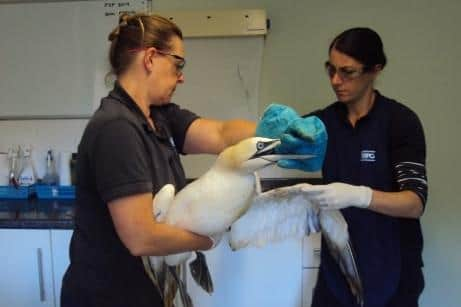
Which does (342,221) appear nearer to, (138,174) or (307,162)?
(307,162)

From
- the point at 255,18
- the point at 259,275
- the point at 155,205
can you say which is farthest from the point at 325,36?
the point at 155,205

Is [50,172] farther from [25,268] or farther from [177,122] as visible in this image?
[177,122]

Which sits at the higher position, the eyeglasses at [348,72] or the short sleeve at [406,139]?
the eyeglasses at [348,72]

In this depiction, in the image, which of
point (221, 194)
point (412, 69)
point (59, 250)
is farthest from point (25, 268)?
point (412, 69)

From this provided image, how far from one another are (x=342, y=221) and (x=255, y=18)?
3.78 ft

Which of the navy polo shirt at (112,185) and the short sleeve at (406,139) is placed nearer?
the navy polo shirt at (112,185)

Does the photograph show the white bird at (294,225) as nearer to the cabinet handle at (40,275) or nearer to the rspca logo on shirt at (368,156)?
the rspca logo on shirt at (368,156)

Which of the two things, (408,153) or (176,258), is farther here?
(408,153)

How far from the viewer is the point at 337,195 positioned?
3.46 feet

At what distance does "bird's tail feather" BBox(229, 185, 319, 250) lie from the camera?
104 centimetres

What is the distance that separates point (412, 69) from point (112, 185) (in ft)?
5.39

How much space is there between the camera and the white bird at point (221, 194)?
0.78 metres

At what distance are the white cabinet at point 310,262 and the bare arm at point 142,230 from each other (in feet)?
3.10

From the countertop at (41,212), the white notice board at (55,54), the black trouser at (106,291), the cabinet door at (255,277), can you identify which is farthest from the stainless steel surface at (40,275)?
the black trouser at (106,291)
